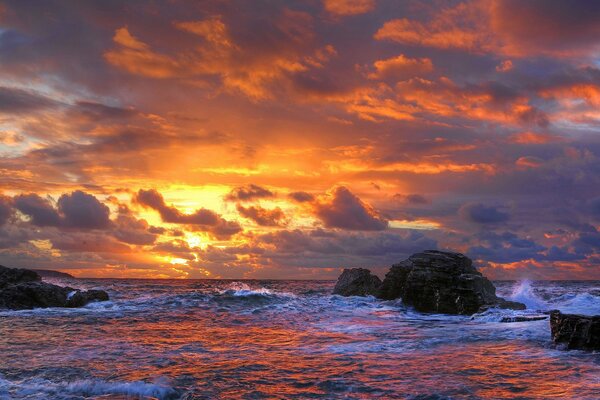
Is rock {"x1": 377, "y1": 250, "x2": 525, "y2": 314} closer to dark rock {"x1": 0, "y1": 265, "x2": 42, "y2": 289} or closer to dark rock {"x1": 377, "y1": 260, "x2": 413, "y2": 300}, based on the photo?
dark rock {"x1": 377, "y1": 260, "x2": 413, "y2": 300}

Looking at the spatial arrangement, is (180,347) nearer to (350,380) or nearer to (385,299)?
(350,380)

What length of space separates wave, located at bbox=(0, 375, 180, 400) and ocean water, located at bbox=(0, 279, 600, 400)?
0.09 feet

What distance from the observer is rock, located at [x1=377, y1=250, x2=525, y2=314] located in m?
38.5

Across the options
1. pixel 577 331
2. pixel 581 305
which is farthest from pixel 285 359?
pixel 581 305

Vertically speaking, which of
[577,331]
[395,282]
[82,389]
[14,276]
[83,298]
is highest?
[395,282]

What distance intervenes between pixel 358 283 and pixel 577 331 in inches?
1456

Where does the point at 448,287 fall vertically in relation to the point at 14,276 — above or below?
above

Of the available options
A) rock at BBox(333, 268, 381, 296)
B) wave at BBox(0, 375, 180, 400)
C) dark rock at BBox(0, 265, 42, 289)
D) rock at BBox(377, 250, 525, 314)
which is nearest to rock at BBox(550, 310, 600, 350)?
wave at BBox(0, 375, 180, 400)

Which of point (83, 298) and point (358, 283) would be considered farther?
point (358, 283)

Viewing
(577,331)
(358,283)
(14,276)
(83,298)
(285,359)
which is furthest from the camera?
(358,283)

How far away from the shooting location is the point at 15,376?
1459 centimetres

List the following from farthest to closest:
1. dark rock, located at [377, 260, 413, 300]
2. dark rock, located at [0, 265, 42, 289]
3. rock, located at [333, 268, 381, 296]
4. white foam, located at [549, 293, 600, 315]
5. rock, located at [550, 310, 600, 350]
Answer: rock, located at [333, 268, 381, 296]
dark rock, located at [377, 260, 413, 300]
dark rock, located at [0, 265, 42, 289]
white foam, located at [549, 293, 600, 315]
rock, located at [550, 310, 600, 350]

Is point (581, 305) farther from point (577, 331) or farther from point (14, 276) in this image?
point (14, 276)

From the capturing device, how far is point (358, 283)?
55719mm
